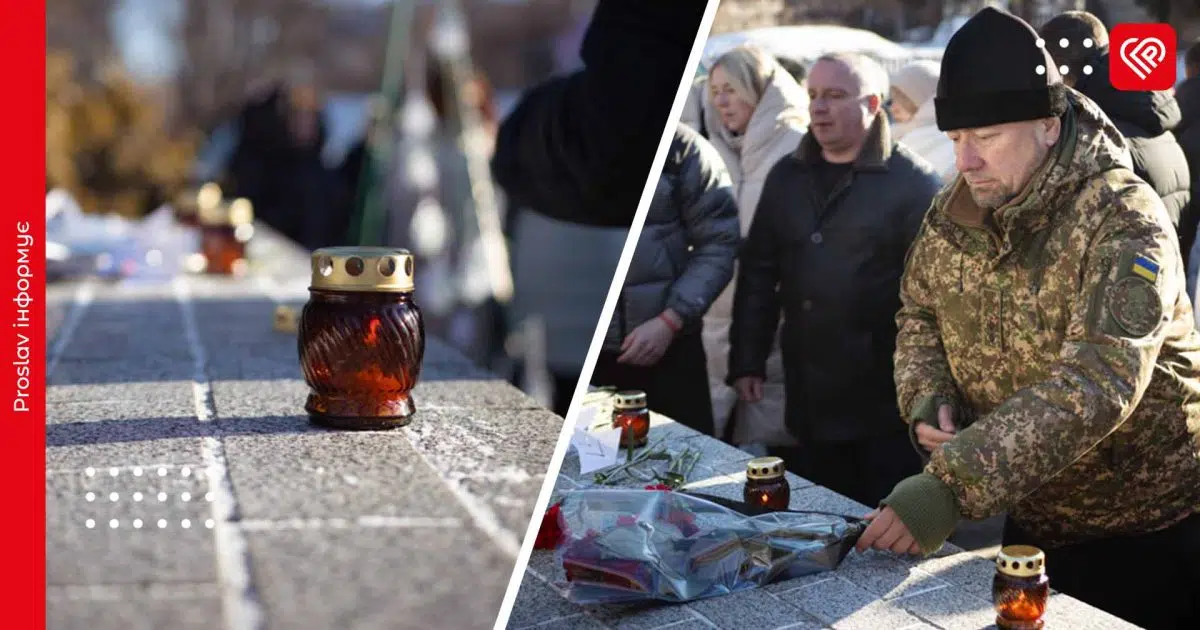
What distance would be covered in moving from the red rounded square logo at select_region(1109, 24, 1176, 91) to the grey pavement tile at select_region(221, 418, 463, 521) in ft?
4.11

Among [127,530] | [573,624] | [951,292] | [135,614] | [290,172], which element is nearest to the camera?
[135,614]

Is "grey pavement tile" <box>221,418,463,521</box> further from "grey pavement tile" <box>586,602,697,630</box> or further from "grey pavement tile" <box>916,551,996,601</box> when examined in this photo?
"grey pavement tile" <box>916,551,996,601</box>

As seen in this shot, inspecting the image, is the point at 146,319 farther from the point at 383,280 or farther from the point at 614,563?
the point at 614,563

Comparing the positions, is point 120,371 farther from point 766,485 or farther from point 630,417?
point 766,485

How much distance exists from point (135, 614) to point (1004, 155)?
1.33 metres

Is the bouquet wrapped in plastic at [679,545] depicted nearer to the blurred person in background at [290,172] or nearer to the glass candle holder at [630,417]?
the glass candle holder at [630,417]

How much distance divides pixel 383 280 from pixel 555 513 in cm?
53

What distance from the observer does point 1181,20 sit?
2.15 m

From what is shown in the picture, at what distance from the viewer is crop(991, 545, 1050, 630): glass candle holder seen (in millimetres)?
1657

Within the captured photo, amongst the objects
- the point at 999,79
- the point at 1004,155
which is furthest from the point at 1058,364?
the point at 999,79

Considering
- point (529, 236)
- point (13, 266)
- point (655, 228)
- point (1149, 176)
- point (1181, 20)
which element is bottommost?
point (529, 236)

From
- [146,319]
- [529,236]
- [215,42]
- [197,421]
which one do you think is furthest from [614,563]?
[215,42]

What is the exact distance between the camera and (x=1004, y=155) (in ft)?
6.32

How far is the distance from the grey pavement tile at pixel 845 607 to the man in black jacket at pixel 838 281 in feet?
1.46
